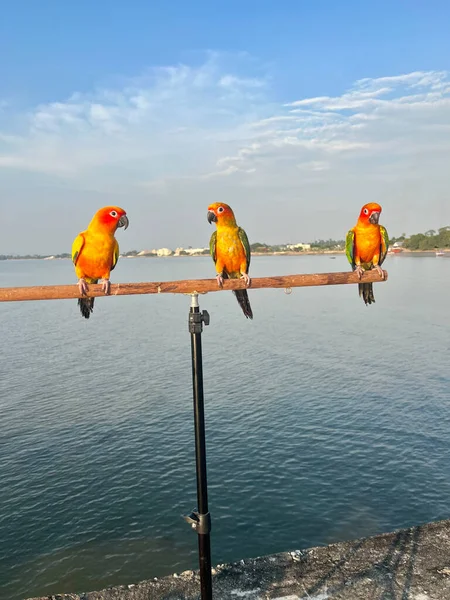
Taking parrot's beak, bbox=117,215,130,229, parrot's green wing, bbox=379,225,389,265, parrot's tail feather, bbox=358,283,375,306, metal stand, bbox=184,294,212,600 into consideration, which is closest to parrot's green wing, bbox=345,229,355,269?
parrot's green wing, bbox=379,225,389,265

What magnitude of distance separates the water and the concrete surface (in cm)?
606

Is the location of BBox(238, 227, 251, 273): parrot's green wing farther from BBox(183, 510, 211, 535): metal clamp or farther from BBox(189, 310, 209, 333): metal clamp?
BBox(183, 510, 211, 535): metal clamp

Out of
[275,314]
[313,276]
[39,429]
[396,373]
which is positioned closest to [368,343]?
[396,373]

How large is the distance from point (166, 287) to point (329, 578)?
439cm

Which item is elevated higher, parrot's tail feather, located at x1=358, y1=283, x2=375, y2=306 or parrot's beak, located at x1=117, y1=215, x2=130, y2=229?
parrot's beak, located at x1=117, y1=215, x2=130, y2=229

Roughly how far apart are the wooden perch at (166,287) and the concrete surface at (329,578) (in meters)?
3.77

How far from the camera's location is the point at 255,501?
45.8 ft

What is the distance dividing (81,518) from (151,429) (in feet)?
17.8

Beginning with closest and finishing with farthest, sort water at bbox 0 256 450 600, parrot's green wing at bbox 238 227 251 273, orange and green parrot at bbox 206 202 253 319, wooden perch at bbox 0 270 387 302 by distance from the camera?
wooden perch at bbox 0 270 387 302
orange and green parrot at bbox 206 202 253 319
parrot's green wing at bbox 238 227 251 273
water at bbox 0 256 450 600

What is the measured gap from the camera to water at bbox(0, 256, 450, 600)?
12453 mm

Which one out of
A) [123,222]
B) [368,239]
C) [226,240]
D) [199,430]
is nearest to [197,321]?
[199,430]

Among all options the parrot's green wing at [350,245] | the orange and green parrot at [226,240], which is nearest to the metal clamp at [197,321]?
the orange and green parrot at [226,240]

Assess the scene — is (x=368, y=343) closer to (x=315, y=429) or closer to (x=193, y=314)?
(x=315, y=429)

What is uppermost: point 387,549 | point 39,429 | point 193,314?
point 193,314
